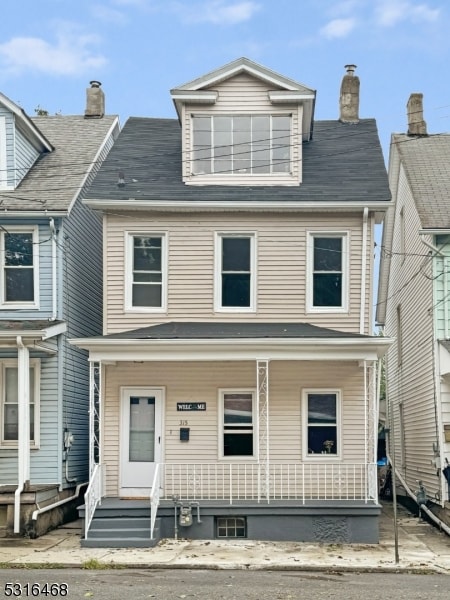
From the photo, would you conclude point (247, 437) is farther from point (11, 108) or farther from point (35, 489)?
point (11, 108)

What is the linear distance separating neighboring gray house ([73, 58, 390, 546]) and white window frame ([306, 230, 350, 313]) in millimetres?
29

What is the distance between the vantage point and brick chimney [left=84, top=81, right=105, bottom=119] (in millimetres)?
22609

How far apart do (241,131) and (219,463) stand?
6988mm

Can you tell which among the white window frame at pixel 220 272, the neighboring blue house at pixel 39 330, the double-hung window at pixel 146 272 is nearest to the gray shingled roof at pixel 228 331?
the white window frame at pixel 220 272

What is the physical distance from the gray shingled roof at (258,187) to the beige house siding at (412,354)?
6.20ft

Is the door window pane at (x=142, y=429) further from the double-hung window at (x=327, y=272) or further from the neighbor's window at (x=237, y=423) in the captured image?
the double-hung window at (x=327, y=272)

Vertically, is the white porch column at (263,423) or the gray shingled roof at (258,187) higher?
the gray shingled roof at (258,187)

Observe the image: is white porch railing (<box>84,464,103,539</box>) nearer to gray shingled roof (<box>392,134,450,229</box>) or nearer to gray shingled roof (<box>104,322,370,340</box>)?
gray shingled roof (<box>104,322,370,340</box>)

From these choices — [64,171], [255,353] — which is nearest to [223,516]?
[255,353]

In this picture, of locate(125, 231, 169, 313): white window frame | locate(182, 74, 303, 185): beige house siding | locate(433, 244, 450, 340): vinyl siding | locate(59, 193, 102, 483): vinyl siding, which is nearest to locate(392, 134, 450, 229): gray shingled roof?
locate(433, 244, 450, 340): vinyl siding

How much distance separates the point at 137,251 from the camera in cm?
1728

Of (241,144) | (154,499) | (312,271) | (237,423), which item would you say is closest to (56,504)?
(154,499)

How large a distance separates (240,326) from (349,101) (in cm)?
732

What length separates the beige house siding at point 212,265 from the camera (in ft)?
55.5
